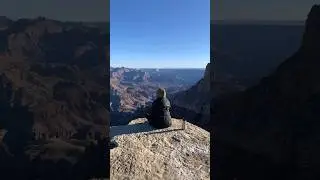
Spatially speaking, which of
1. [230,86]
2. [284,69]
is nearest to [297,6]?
[284,69]

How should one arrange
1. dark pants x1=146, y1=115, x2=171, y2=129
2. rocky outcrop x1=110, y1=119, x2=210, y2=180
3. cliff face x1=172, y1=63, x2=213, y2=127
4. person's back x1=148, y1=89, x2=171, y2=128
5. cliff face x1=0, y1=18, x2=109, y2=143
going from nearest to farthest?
cliff face x1=0, y1=18, x2=109, y2=143
rocky outcrop x1=110, y1=119, x2=210, y2=180
person's back x1=148, y1=89, x2=171, y2=128
dark pants x1=146, y1=115, x2=171, y2=129
cliff face x1=172, y1=63, x2=213, y2=127

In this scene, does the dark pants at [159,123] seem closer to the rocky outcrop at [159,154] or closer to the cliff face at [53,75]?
the rocky outcrop at [159,154]

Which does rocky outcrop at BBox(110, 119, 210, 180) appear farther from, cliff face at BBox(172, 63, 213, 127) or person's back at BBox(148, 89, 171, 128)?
cliff face at BBox(172, 63, 213, 127)

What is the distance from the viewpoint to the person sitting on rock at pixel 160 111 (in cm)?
2095

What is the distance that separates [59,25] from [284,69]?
21.2 feet

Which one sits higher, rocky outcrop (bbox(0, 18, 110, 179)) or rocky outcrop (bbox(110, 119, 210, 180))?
rocky outcrop (bbox(0, 18, 110, 179))

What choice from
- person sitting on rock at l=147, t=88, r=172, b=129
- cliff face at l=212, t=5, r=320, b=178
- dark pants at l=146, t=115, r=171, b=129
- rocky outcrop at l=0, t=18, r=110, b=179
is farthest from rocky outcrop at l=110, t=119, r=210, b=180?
cliff face at l=212, t=5, r=320, b=178

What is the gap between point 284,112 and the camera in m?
9.93

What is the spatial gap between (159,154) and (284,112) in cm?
899

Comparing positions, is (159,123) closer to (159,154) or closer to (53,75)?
(159,154)

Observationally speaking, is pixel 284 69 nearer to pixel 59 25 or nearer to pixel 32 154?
pixel 59 25

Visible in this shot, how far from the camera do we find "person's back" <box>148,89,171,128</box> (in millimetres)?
20938

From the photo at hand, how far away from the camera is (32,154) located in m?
10.8

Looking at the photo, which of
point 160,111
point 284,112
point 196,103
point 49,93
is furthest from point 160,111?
point 196,103
